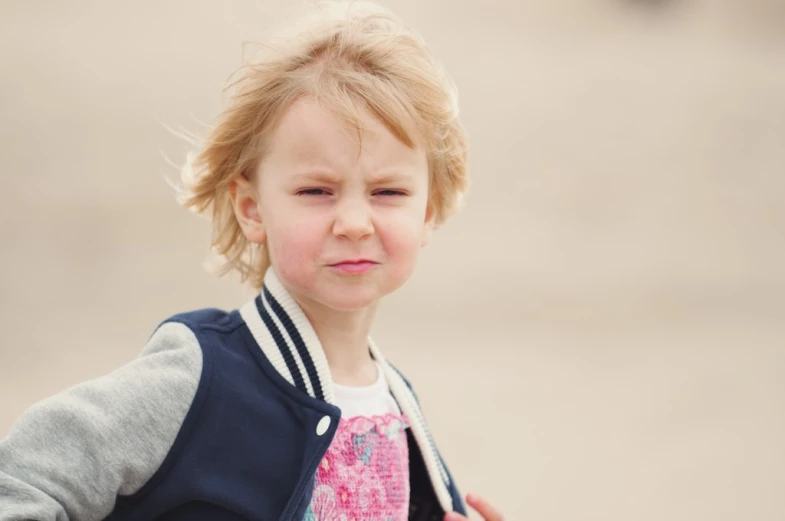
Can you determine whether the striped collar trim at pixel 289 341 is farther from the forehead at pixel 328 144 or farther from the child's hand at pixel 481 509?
the forehead at pixel 328 144

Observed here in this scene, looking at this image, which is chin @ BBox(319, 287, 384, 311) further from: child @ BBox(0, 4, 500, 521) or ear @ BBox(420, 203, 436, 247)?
ear @ BBox(420, 203, 436, 247)

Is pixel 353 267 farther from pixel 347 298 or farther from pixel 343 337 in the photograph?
pixel 343 337

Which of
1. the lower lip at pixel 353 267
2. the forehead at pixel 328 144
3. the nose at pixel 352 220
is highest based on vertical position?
the forehead at pixel 328 144

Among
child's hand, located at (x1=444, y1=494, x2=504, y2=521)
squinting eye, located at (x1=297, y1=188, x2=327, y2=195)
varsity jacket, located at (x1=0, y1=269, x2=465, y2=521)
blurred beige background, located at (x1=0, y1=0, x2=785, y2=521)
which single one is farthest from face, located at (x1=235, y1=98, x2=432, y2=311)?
blurred beige background, located at (x1=0, y1=0, x2=785, y2=521)

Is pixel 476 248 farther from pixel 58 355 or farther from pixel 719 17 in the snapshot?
pixel 719 17

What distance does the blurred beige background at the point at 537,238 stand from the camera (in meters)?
4.54

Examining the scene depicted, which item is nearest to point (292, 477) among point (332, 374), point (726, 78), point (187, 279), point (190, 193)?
point (332, 374)

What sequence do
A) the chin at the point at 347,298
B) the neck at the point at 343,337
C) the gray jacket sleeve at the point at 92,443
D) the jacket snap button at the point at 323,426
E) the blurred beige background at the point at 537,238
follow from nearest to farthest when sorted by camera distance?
the gray jacket sleeve at the point at 92,443, the jacket snap button at the point at 323,426, the chin at the point at 347,298, the neck at the point at 343,337, the blurred beige background at the point at 537,238

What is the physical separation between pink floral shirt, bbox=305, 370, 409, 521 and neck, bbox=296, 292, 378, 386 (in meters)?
0.03

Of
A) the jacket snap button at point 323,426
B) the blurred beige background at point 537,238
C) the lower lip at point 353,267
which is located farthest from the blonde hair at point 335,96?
the blurred beige background at point 537,238

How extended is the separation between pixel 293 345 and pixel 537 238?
5136 mm

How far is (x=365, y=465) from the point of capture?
190cm

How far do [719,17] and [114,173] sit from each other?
560cm

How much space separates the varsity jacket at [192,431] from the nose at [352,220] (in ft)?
0.62
